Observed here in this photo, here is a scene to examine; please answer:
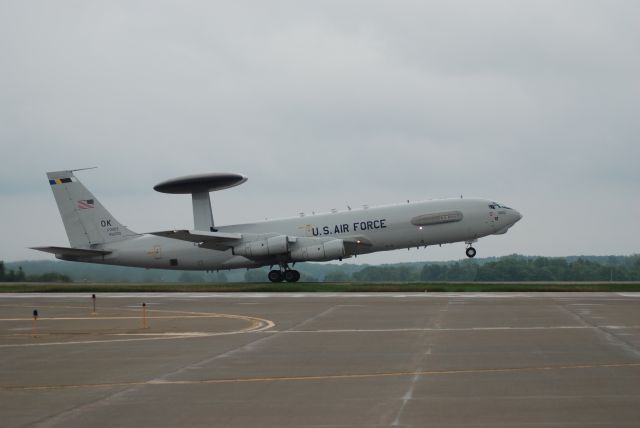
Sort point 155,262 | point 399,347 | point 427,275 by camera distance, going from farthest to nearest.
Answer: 1. point 427,275
2. point 155,262
3. point 399,347

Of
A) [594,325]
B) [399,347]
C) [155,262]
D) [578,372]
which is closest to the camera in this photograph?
[578,372]

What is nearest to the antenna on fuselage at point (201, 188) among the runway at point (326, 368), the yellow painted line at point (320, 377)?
the runway at point (326, 368)

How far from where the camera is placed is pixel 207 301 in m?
41.2

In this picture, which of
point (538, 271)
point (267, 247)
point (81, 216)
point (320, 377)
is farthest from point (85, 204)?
point (320, 377)

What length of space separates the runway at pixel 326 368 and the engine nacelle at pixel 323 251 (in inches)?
998

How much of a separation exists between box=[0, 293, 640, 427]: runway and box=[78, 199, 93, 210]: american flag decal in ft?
103

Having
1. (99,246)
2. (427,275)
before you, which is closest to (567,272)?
(427,275)

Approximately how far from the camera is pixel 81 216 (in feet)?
209

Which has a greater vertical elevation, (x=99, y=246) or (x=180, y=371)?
(x=99, y=246)

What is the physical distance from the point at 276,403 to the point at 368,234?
153ft

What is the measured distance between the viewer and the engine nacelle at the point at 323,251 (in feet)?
194

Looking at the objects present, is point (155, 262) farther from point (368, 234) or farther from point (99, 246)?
point (368, 234)

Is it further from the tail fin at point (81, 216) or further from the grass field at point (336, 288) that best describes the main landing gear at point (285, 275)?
the tail fin at point (81, 216)

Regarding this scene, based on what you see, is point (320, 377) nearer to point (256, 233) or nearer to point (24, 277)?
point (256, 233)
